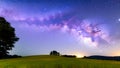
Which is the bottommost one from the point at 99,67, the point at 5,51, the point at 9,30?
the point at 99,67

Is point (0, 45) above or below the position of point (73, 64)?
above

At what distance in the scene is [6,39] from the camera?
8038 cm

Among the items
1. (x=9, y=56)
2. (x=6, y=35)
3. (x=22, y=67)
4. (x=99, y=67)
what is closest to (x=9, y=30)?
(x=6, y=35)

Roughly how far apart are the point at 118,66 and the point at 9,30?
41312 millimetres

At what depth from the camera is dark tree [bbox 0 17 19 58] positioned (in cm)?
7956

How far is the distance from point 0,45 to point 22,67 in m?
33.3

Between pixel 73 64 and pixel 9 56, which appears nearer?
pixel 73 64

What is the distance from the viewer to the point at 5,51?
79.6 meters

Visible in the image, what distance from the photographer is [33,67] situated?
47312mm

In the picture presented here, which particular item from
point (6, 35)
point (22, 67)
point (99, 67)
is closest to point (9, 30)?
point (6, 35)

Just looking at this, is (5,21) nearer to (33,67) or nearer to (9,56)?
(9,56)

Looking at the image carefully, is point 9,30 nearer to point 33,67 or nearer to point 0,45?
point 0,45

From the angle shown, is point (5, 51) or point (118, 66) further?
point (5, 51)

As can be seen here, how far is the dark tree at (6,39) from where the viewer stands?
79.6 metres
